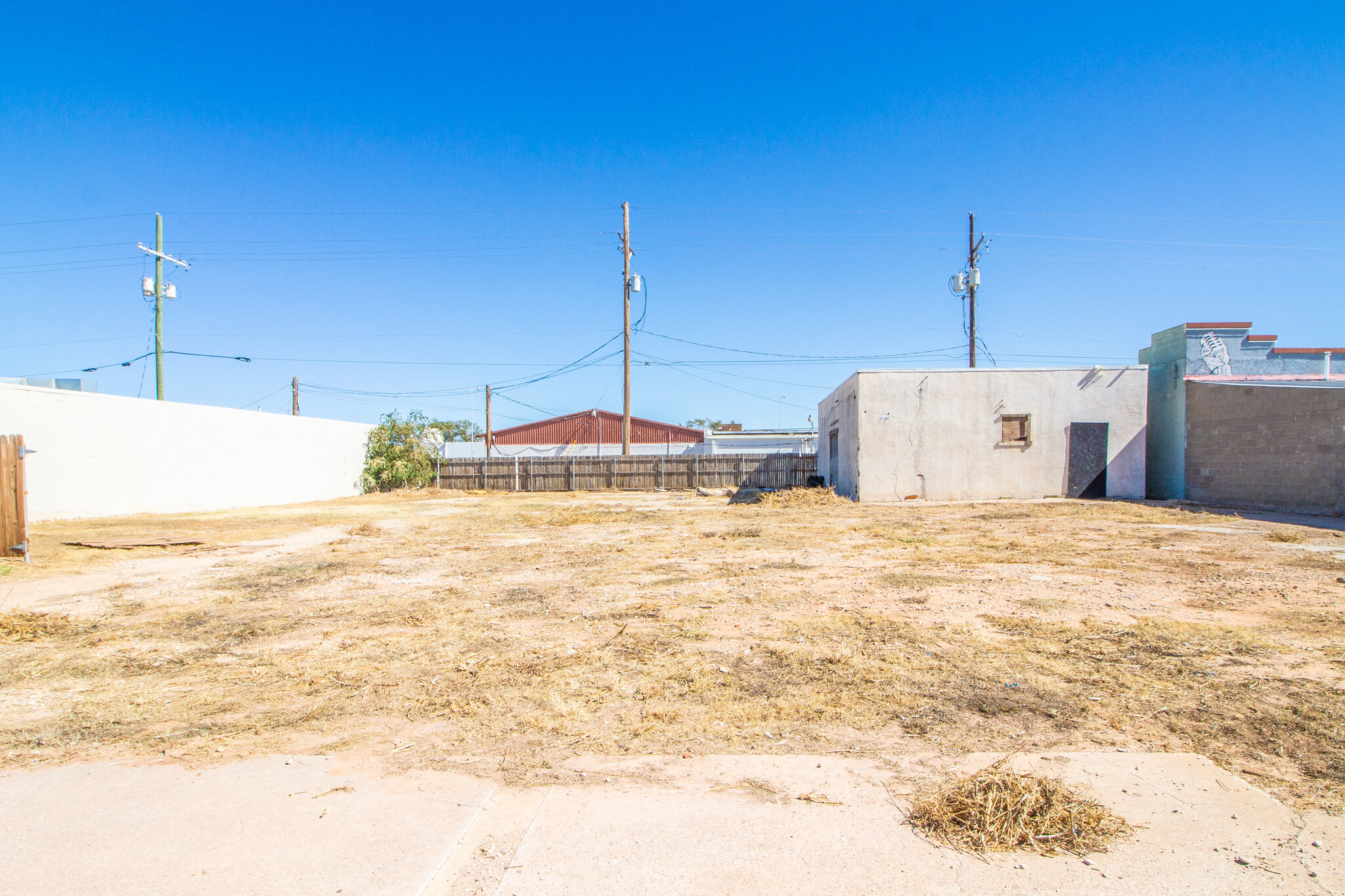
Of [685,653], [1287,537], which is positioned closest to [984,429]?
[1287,537]

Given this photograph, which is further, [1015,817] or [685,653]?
[685,653]

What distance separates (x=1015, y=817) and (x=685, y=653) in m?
2.49

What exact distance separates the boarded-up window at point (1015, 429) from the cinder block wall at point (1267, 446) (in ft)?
12.6

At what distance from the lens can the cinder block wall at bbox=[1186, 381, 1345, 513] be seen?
1368 centimetres

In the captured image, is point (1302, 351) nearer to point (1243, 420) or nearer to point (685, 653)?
point (1243, 420)

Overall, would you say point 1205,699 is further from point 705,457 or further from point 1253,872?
point 705,457

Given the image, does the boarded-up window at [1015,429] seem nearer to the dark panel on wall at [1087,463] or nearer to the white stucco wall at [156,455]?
the dark panel on wall at [1087,463]

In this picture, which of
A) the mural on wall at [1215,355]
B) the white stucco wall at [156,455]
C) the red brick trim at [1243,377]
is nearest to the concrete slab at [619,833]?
the white stucco wall at [156,455]

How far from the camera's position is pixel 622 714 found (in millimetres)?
3588

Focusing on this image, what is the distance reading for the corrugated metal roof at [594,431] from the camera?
47500mm

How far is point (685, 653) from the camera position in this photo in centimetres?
465

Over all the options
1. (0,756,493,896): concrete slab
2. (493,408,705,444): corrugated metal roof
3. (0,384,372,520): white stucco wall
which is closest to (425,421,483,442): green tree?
(493,408,705,444): corrugated metal roof

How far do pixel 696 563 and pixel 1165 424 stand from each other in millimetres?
16943

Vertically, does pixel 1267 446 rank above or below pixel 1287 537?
above
